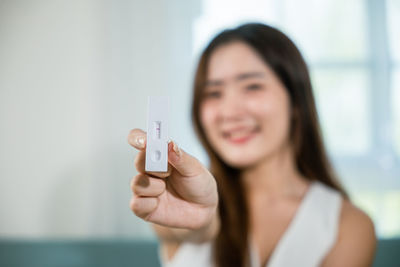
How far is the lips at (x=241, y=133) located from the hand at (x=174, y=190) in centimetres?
34

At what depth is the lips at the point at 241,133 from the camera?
2.25 feet

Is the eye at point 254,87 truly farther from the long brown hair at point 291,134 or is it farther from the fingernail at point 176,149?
the fingernail at point 176,149

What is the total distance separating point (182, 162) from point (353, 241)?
22.7 inches

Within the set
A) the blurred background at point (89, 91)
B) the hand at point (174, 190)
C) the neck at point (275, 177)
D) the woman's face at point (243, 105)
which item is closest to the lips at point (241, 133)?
the woman's face at point (243, 105)

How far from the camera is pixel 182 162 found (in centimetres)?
26

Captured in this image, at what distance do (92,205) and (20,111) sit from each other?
38 cm

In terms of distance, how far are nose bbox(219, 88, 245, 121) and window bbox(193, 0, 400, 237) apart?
411mm

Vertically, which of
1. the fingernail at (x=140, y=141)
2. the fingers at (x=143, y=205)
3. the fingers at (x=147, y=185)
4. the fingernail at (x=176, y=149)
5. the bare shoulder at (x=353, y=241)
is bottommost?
the bare shoulder at (x=353, y=241)

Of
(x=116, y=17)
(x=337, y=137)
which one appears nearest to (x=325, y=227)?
(x=337, y=137)

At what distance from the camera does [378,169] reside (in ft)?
3.14

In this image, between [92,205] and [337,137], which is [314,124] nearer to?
[337,137]

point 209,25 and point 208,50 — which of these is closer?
point 208,50

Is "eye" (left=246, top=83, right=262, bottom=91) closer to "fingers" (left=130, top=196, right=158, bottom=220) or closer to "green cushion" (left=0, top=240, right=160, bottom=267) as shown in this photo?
"fingers" (left=130, top=196, right=158, bottom=220)

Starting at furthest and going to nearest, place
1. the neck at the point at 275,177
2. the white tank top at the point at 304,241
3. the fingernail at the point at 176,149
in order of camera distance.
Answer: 1. the neck at the point at 275,177
2. the white tank top at the point at 304,241
3. the fingernail at the point at 176,149
